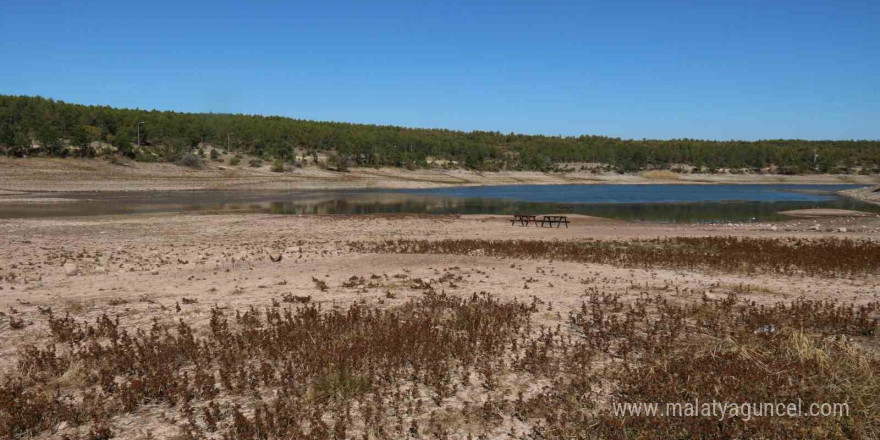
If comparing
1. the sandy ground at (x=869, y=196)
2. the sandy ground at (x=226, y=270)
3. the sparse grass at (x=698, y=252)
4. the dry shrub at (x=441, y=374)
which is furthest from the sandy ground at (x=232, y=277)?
the sandy ground at (x=869, y=196)

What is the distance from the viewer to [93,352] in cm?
867

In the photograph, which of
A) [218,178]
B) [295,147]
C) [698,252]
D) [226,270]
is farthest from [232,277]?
[295,147]

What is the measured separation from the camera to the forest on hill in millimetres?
89438

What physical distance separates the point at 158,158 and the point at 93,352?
92500 millimetres

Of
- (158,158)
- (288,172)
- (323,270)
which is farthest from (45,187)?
(323,270)

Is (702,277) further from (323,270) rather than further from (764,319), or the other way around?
(323,270)

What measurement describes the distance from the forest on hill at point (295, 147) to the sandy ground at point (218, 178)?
7311 mm

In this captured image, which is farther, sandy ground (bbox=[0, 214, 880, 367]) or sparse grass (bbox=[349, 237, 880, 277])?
sparse grass (bbox=[349, 237, 880, 277])

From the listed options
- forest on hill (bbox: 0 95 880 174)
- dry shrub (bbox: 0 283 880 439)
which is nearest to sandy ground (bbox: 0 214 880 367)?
dry shrub (bbox: 0 283 880 439)

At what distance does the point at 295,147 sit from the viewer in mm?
134500

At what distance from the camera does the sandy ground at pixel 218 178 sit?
66.6m

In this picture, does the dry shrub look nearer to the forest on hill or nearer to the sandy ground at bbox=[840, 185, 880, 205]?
the sandy ground at bbox=[840, 185, 880, 205]

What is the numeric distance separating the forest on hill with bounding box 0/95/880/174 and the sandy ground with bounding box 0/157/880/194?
731 cm

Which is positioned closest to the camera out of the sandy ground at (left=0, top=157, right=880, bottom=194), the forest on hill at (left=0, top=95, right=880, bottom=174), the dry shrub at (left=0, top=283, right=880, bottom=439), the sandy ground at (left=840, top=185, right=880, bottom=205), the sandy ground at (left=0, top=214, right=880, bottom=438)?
the dry shrub at (left=0, top=283, right=880, bottom=439)
